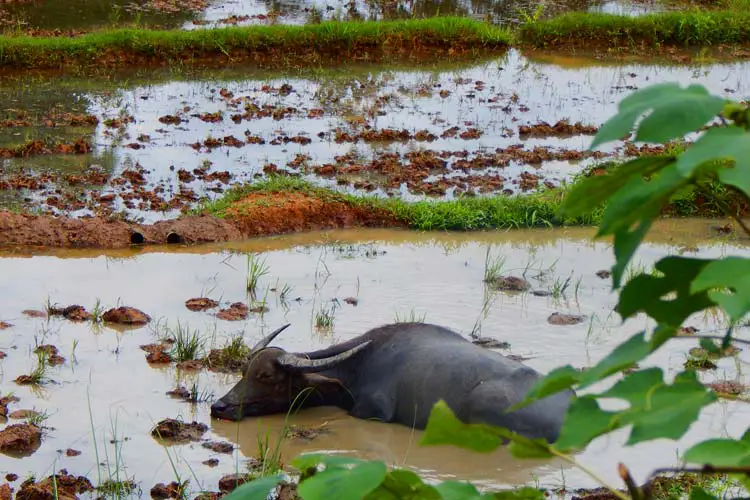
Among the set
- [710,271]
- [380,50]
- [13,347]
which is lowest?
[13,347]

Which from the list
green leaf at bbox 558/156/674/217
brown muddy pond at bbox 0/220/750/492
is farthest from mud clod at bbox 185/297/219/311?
green leaf at bbox 558/156/674/217

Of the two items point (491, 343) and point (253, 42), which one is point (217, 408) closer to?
point (491, 343)

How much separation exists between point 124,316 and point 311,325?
1.03m

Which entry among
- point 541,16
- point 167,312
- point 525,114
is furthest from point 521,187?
point 541,16

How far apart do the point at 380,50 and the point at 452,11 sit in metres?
3.03

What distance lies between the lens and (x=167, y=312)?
6.36 m

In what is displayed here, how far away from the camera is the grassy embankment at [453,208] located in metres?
8.08

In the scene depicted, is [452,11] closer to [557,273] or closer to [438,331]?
[557,273]

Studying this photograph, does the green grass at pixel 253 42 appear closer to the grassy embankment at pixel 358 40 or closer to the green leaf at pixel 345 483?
the grassy embankment at pixel 358 40

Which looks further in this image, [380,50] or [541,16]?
[541,16]

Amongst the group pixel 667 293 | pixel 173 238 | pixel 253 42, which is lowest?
pixel 173 238

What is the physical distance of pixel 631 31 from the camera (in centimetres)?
1476

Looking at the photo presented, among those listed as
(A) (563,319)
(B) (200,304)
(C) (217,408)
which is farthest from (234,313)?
(A) (563,319)

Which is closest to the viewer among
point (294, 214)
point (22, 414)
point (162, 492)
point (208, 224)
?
point (162, 492)
